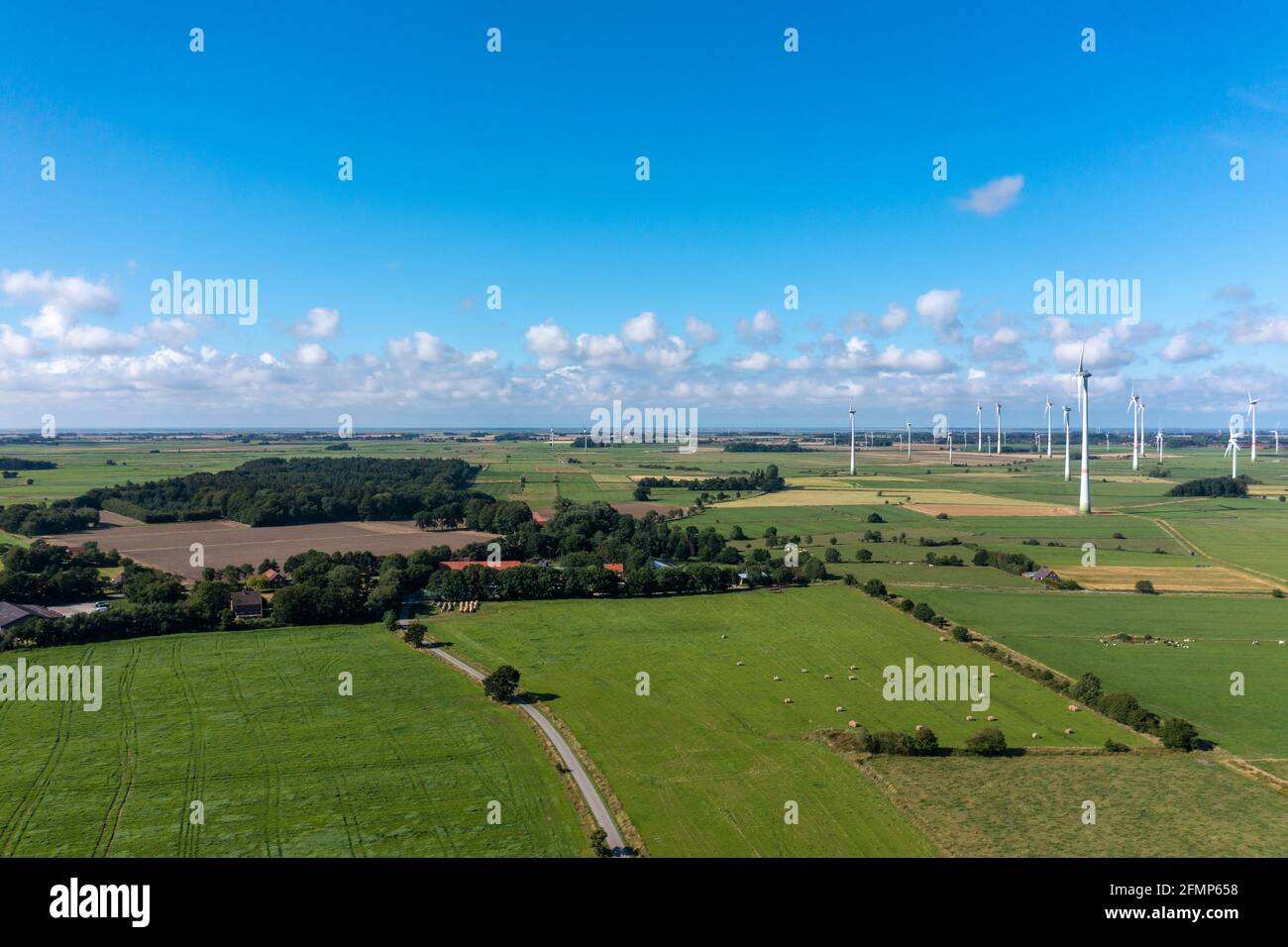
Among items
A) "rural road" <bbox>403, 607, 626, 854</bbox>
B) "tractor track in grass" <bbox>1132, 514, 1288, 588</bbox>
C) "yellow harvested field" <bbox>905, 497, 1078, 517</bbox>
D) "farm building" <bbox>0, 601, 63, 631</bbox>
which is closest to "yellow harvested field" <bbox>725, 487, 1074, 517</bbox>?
"yellow harvested field" <bbox>905, 497, 1078, 517</bbox>

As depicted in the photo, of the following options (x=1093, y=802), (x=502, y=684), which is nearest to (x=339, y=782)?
(x=502, y=684)

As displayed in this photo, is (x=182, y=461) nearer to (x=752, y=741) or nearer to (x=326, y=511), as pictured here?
(x=326, y=511)

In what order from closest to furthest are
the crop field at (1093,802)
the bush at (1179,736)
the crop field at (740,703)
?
the crop field at (1093,802) → the crop field at (740,703) → the bush at (1179,736)

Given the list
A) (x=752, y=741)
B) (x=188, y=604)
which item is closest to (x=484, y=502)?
(x=188, y=604)

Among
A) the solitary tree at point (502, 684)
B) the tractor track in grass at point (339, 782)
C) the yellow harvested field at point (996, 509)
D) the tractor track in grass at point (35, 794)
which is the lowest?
the tractor track in grass at point (339, 782)

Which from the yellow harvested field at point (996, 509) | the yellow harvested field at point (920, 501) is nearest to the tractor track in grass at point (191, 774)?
the yellow harvested field at point (920, 501)

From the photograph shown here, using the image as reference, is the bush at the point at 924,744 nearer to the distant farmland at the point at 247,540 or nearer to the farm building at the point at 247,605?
the farm building at the point at 247,605

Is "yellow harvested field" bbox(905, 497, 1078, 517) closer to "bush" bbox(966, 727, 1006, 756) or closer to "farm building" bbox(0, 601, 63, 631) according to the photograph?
"bush" bbox(966, 727, 1006, 756)
